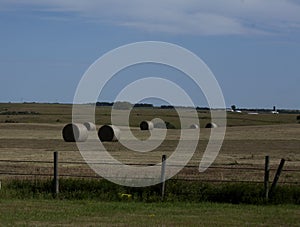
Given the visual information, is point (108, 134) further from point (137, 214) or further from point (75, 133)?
point (137, 214)

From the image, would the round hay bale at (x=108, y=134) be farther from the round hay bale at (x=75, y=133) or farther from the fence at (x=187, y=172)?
the fence at (x=187, y=172)

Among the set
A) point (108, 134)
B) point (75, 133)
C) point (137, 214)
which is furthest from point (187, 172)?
point (108, 134)

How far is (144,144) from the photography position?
51250 millimetres

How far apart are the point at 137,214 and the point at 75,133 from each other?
38925 mm

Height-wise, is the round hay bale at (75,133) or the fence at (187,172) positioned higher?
the round hay bale at (75,133)

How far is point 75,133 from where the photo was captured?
54875 millimetres

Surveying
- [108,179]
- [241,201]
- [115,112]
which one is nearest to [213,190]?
[241,201]

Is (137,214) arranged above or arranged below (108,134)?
below

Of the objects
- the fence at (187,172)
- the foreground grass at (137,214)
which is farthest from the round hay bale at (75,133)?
the foreground grass at (137,214)

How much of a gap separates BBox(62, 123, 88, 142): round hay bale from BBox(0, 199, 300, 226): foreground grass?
3616 cm

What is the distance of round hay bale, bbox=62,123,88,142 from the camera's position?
54.8 meters

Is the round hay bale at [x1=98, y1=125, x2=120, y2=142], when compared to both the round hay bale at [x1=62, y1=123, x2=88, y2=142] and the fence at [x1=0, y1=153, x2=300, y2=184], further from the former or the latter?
the fence at [x1=0, y1=153, x2=300, y2=184]

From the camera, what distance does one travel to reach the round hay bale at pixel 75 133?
180 feet

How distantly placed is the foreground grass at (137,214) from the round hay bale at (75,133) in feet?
119
